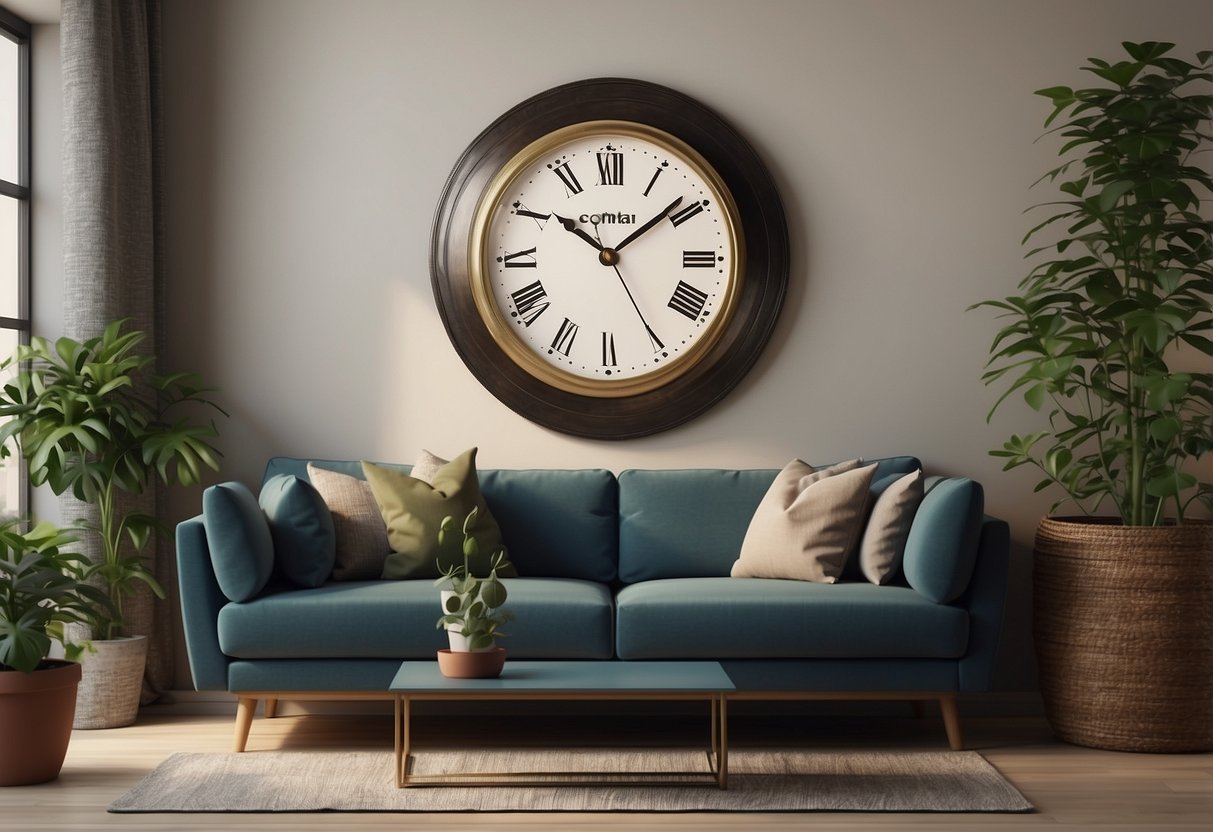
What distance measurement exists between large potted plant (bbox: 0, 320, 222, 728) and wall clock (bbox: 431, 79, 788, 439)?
1.08m

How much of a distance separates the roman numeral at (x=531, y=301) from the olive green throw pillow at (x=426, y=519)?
2.25 feet

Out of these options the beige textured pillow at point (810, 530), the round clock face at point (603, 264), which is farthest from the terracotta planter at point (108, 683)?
the beige textured pillow at point (810, 530)

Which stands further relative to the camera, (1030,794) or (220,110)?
(220,110)

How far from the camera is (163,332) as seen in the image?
4.34m

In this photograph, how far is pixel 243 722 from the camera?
11.7 feet

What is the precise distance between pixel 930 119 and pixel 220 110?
8.38 ft

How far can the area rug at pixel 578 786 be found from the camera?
9.91 feet

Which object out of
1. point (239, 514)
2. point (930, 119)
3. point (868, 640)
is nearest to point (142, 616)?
point (239, 514)

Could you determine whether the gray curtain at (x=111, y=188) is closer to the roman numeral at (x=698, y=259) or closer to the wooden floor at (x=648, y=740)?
the wooden floor at (x=648, y=740)

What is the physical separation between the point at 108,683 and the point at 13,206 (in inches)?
65.3

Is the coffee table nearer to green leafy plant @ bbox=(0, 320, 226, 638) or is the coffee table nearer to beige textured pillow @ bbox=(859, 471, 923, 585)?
beige textured pillow @ bbox=(859, 471, 923, 585)

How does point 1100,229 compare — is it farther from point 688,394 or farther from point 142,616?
point 142,616

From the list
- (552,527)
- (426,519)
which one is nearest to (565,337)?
(552,527)

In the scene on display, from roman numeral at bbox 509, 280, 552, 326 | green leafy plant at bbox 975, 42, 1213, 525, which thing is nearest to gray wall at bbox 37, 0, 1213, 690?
roman numeral at bbox 509, 280, 552, 326
